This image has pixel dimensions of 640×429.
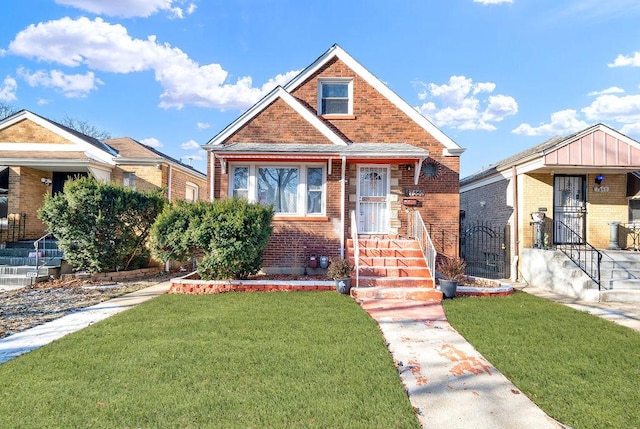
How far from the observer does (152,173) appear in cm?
1331

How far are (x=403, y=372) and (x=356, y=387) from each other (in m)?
0.80

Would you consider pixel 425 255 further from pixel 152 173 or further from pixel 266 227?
pixel 152 173

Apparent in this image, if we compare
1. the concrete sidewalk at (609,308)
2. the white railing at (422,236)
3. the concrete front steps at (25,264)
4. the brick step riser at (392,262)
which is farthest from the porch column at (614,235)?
the concrete front steps at (25,264)

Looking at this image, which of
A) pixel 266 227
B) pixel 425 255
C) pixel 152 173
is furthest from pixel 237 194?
pixel 425 255

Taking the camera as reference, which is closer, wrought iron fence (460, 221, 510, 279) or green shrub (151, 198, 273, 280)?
green shrub (151, 198, 273, 280)

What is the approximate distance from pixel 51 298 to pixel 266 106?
25.5 ft

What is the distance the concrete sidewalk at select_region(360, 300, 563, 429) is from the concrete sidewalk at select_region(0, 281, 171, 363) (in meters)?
5.07

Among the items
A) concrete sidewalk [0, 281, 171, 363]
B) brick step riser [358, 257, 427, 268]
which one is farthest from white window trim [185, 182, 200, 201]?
brick step riser [358, 257, 427, 268]

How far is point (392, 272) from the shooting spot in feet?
29.6

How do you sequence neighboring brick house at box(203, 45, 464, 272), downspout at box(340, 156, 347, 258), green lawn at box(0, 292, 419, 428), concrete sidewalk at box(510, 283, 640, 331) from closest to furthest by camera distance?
green lawn at box(0, 292, 419, 428)
concrete sidewalk at box(510, 283, 640, 331)
downspout at box(340, 156, 347, 258)
neighboring brick house at box(203, 45, 464, 272)

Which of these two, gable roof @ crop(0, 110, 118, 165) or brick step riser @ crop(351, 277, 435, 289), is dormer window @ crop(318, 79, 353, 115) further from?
gable roof @ crop(0, 110, 118, 165)

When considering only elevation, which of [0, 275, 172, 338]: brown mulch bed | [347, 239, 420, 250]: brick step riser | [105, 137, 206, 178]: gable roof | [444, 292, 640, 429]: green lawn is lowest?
[0, 275, 172, 338]: brown mulch bed

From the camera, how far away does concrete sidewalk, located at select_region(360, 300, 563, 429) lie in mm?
3213

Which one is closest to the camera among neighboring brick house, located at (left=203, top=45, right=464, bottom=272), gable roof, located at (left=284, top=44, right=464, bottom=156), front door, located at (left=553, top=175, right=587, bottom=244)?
neighboring brick house, located at (left=203, top=45, right=464, bottom=272)
